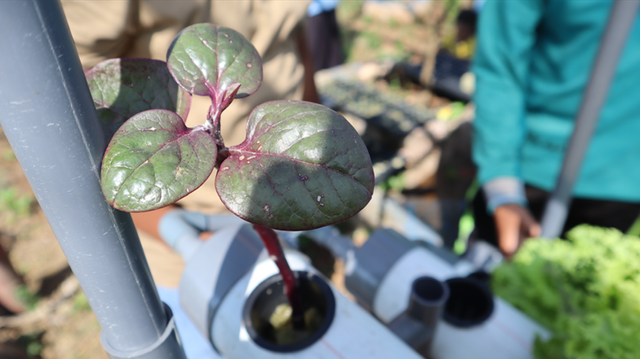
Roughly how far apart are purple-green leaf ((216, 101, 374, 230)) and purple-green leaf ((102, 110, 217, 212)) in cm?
2

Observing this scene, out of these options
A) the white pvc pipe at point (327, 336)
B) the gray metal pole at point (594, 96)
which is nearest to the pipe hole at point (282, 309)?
the white pvc pipe at point (327, 336)

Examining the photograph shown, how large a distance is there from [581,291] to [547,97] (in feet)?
3.00

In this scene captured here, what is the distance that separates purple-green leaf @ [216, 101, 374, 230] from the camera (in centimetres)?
24

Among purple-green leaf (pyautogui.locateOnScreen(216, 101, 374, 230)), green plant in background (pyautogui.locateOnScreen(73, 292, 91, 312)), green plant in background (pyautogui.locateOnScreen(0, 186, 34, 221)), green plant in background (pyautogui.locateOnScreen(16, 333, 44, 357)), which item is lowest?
green plant in background (pyautogui.locateOnScreen(73, 292, 91, 312))

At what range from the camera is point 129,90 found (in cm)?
34

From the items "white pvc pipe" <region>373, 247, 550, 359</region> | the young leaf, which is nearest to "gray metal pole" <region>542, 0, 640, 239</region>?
"white pvc pipe" <region>373, 247, 550, 359</region>

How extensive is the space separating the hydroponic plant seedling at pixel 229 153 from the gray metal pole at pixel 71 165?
3 cm

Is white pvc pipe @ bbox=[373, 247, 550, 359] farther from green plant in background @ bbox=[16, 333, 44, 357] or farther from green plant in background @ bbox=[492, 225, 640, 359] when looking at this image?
green plant in background @ bbox=[16, 333, 44, 357]

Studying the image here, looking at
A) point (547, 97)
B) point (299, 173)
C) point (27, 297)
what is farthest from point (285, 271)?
point (27, 297)

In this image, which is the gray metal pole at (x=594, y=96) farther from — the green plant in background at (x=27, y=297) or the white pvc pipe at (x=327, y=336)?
the green plant in background at (x=27, y=297)

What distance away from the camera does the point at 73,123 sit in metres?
0.25

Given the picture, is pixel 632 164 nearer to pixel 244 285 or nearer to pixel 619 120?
pixel 619 120

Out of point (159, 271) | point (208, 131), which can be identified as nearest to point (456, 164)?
point (159, 271)

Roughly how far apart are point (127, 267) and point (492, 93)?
4.85ft
